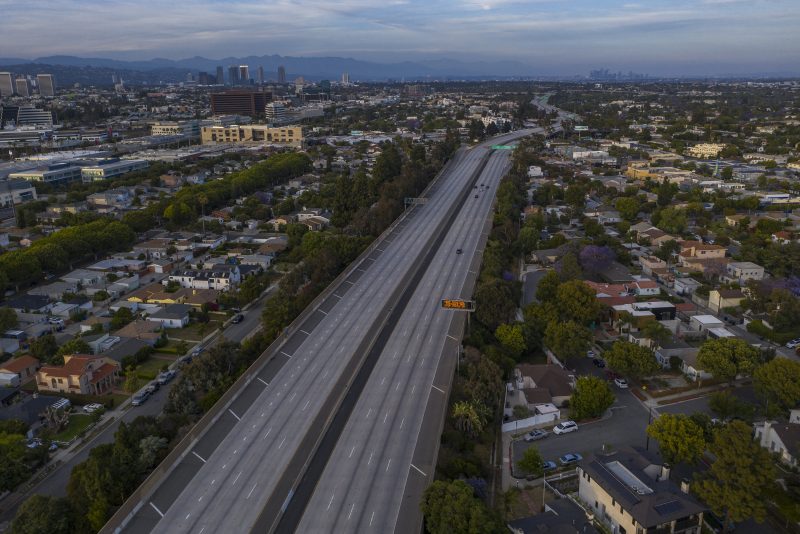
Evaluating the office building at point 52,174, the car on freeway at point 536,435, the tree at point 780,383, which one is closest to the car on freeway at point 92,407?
the car on freeway at point 536,435

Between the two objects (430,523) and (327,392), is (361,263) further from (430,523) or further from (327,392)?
(430,523)

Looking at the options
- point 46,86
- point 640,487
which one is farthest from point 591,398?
point 46,86

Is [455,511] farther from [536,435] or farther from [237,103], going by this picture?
[237,103]

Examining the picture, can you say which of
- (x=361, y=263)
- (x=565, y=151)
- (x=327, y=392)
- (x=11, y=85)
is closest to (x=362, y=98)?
(x=11, y=85)

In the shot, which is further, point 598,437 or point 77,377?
point 77,377

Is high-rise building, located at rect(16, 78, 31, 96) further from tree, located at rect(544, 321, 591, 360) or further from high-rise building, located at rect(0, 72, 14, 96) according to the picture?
tree, located at rect(544, 321, 591, 360)

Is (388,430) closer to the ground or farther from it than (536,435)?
farther from it
